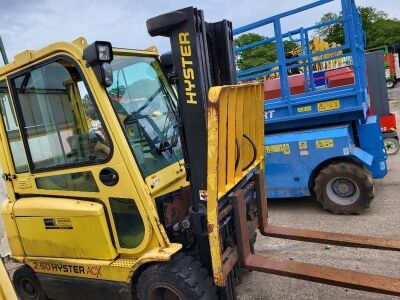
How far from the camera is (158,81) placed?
3475mm

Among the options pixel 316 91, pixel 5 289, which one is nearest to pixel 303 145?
pixel 316 91

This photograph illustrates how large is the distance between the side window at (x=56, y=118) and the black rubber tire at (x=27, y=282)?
1.07m

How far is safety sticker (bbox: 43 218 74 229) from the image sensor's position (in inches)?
124

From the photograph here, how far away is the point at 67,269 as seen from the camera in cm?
329

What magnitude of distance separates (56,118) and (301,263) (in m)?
2.19

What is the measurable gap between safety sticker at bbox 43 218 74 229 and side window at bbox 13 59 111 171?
0.43m

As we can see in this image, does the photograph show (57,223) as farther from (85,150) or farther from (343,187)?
(343,187)

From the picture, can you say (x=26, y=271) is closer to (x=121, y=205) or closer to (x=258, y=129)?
(x=121, y=205)

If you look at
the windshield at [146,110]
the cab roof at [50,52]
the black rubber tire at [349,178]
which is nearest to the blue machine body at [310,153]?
the black rubber tire at [349,178]

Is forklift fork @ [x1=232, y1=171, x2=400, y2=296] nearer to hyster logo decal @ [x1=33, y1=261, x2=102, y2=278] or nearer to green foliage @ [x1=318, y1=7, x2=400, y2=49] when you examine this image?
hyster logo decal @ [x1=33, y1=261, x2=102, y2=278]

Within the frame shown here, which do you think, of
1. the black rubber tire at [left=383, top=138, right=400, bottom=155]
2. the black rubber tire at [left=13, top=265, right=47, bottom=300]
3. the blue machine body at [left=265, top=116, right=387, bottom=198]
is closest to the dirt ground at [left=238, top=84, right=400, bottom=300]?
the blue machine body at [left=265, top=116, right=387, bottom=198]

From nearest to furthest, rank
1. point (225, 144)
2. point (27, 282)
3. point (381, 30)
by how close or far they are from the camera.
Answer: point (225, 144) → point (27, 282) → point (381, 30)

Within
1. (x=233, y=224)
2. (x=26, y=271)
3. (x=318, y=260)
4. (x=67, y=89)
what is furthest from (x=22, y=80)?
(x=318, y=260)

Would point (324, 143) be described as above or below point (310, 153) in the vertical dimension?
above
